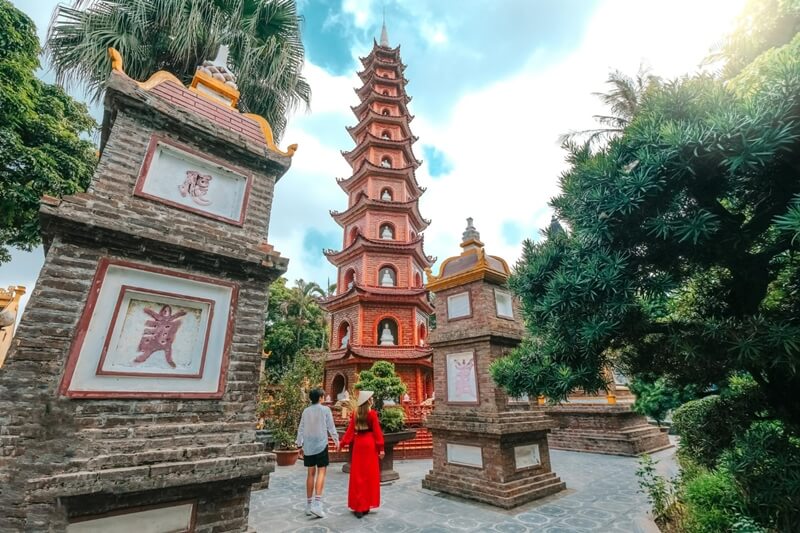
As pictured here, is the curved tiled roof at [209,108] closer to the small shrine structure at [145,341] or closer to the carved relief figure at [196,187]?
the small shrine structure at [145,341]

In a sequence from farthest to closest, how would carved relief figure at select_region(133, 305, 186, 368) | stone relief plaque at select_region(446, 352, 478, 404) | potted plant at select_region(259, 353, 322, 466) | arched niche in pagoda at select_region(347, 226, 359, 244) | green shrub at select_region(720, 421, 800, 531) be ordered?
arched niche in pagoda at select_region(347, 226, 359, 244), potted plant at select_region(259, 353, 322, 466), stone relief plaque at select_region(446, 352, 478, 404), carved relief figure at select_region(133, 305, 186, 368), green shrub at select_region(720, 421, 800, 531)

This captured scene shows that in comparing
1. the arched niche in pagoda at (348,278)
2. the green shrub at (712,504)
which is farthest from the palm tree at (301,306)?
the green shrub at (712,504)

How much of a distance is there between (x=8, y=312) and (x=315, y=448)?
752 centimetres

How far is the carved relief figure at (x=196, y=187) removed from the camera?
3848 millimetres

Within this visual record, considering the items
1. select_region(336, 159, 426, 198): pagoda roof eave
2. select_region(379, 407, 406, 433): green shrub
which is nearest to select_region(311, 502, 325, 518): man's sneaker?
select_region(379, 407, 406, 433): green shrub

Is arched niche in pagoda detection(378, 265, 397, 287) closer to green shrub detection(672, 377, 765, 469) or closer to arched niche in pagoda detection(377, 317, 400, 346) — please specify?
arched niche in pagoda detection(377, 317, 400, 346)

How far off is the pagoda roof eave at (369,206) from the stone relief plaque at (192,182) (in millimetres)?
12617

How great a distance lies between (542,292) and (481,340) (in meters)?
3.54

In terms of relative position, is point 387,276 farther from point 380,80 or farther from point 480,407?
point 380,80

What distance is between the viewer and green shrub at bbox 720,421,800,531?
2.45 metres

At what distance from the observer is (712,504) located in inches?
147

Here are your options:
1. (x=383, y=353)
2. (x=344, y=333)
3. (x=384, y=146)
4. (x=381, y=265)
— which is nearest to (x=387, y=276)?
(x=381, y=265)

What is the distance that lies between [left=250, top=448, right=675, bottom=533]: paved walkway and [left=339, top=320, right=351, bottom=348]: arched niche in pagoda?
26.0ft

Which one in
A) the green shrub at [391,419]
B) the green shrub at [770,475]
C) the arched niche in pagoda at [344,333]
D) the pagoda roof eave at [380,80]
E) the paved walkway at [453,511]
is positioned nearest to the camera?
the green shrub at [770,475]
